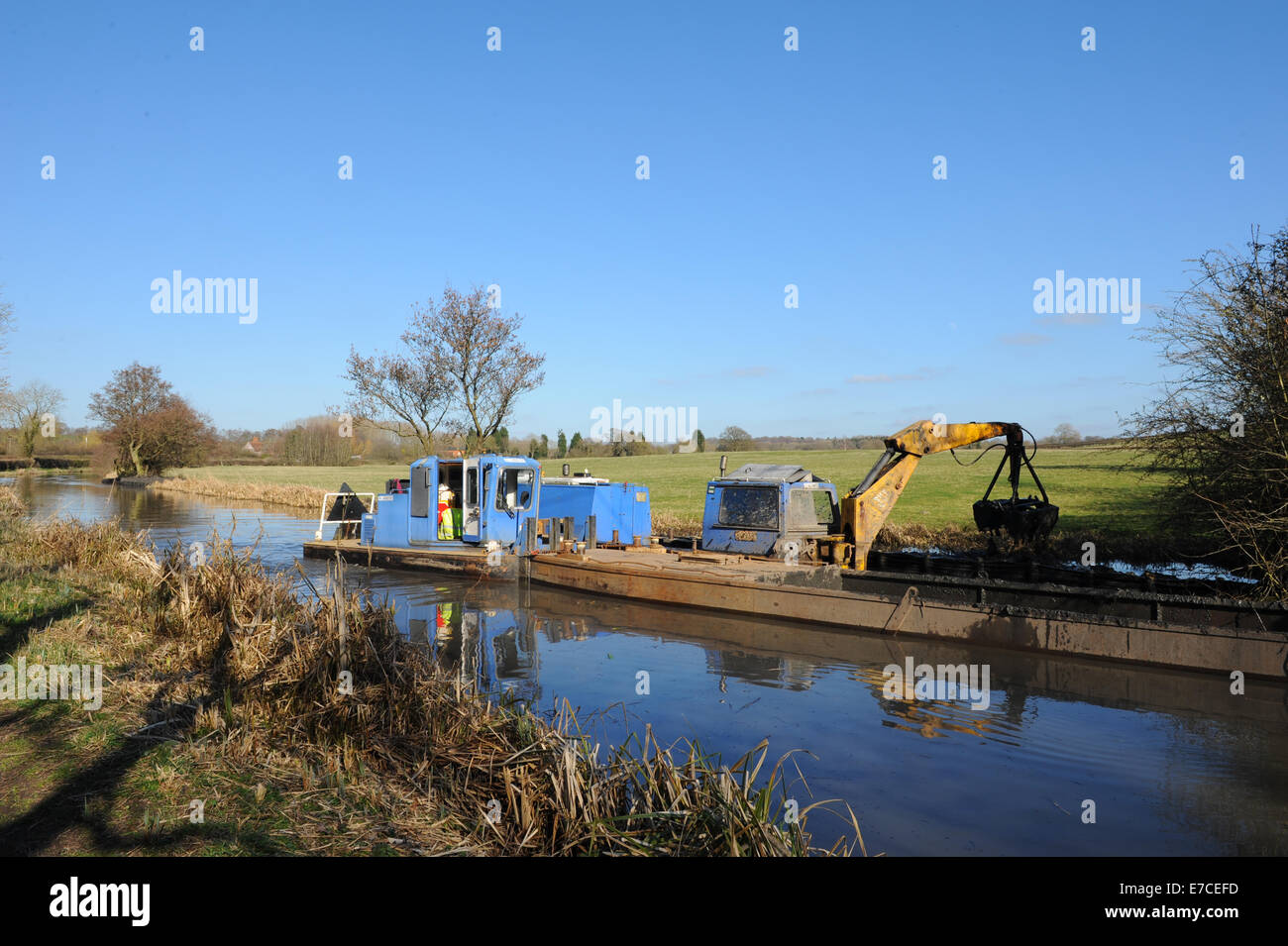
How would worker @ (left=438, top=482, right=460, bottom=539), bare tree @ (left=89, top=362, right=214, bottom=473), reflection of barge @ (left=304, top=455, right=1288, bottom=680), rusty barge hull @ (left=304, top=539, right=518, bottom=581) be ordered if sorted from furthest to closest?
bare tree @ (left=89, top=362, right=214, bottom=473) < worker @ (left=438, top=482, right=460, bottom=539) < rusty barge hull @ (left=304, top=539, right=518, bottom=581) < reflection of barge @ (left=304, top=455, right=1288, bottom=680)

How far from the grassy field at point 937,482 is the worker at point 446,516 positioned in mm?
10139

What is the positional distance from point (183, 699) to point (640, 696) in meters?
5.06

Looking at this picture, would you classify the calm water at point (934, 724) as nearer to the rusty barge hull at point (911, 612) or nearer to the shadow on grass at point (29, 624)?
the rusty barge hull at point (911, 612)

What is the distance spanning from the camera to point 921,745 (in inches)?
322

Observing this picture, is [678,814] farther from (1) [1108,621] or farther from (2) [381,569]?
(2) [381,569]

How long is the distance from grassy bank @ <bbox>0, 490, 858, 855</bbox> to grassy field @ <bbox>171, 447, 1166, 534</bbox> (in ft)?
47.7

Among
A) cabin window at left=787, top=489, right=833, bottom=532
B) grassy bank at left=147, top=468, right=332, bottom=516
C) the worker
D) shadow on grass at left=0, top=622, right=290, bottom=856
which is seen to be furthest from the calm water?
grassy bank at left=147, top=468, right=332, bottom=516

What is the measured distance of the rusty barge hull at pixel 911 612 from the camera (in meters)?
10.6

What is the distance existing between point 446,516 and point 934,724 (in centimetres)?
1427

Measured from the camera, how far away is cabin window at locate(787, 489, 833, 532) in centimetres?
1572

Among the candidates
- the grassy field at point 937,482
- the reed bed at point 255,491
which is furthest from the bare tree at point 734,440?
the reed bed at point 255,491

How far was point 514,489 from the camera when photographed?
64.3 ft

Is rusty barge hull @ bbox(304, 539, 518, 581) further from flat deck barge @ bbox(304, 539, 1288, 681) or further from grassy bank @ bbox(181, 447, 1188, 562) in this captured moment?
grassy bank @ bbox(181, 447, 1188, 562)
